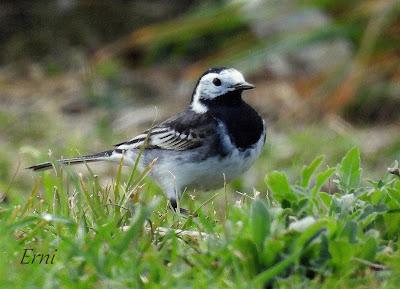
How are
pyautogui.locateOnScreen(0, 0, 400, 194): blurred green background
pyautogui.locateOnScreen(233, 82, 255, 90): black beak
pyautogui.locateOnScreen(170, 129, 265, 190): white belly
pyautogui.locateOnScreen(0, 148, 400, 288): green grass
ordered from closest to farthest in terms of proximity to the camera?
pyautogui.locateOnScreen(0, 148, 400, 288): green grass
pyautogui.locateOnScreen(170, 129, 265, 190): white belly
pyautogui.locateOnScreen(233, 82, 255, 90): black beak
pyautogui.locateOnScreen(0, 0, 400, 194): blurred green background

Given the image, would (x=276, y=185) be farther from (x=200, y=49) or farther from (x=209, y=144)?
(x=200, y=49)

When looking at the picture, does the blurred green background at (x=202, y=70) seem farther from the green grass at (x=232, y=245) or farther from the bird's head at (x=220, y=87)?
the green grass at (x=232, y=245)

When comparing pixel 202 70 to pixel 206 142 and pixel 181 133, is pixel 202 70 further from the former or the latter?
pixel 206 142

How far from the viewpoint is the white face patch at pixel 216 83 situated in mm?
6648

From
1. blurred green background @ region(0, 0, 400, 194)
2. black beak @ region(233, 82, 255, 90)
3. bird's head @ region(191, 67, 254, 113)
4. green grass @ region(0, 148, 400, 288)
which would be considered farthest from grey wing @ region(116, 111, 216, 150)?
blurred green background @ region(0, 0, 400, 194)

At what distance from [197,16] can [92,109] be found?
1.42 metres

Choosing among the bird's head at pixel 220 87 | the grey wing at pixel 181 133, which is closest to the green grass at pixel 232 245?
the grey wing at pixel 181 133

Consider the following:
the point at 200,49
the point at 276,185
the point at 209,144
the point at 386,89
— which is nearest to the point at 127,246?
the point at 276,185

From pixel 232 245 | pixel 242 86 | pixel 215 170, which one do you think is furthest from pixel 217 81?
pixel 232 245

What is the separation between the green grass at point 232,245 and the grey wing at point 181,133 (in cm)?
149

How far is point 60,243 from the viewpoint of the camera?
4469 mm

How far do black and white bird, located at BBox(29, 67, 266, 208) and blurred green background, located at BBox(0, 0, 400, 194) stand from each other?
7.63ft

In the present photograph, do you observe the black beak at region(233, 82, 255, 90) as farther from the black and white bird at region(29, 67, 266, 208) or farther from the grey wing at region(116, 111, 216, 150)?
the grey wing at region(116, 111, 216, 150)

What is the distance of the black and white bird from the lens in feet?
20.6
